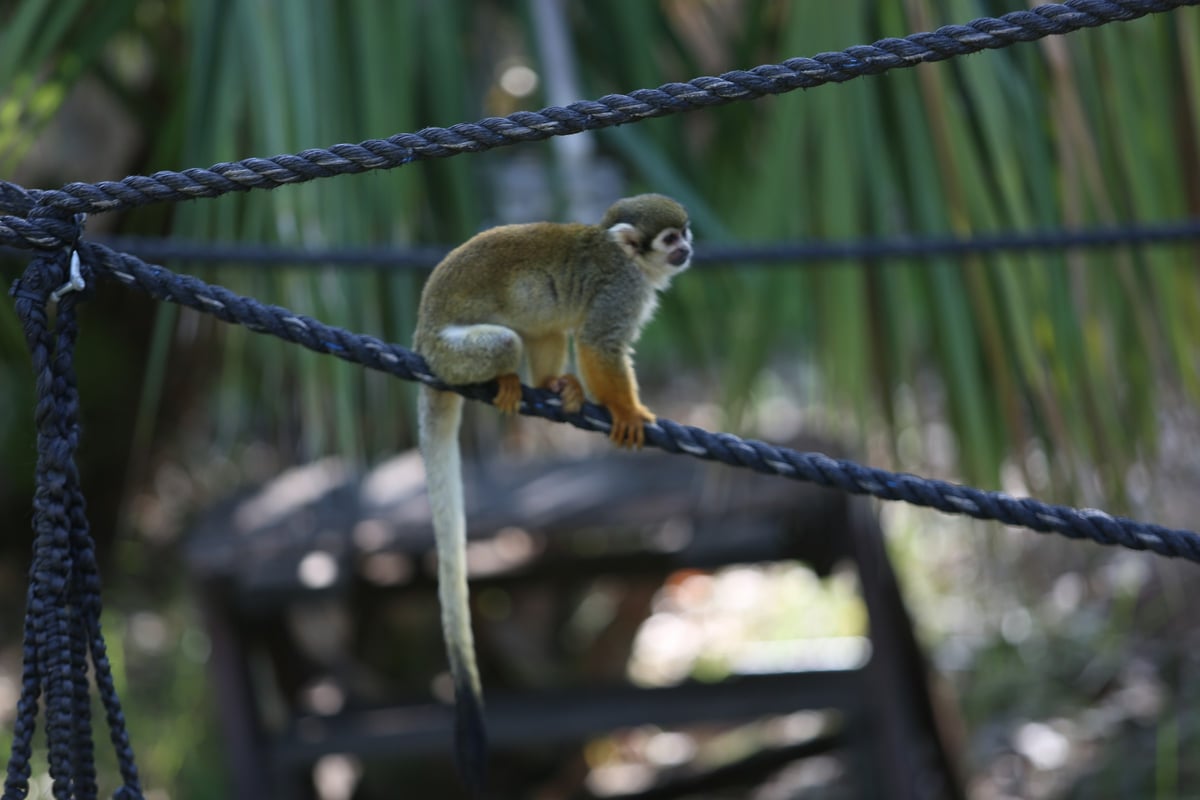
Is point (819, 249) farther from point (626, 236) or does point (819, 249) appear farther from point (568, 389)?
point (568, 389)

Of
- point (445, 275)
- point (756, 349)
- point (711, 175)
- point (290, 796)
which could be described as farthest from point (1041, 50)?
point (290, 796)

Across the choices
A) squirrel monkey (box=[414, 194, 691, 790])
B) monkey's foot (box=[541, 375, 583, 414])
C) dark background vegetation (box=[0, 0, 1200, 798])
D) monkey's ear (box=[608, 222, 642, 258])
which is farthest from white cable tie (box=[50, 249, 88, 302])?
dark background vegetation (box=[0, 0, 1200, 798])

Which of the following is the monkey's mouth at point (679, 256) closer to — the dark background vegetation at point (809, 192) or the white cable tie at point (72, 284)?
the dark background vegetation at point (809, 192)

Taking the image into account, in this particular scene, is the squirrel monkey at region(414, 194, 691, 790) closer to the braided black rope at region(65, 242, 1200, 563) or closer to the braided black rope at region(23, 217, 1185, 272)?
the braided black rope at region(65, 242, 1200, 563)

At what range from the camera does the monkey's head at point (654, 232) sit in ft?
6.78

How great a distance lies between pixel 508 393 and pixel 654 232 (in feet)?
1.36

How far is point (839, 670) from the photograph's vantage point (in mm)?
3547

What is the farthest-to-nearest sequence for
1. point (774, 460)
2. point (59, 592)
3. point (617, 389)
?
1. point (617, 389)
2. point (774, 460)
3. point (59, 592)

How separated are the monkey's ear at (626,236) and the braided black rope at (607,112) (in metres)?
0.70

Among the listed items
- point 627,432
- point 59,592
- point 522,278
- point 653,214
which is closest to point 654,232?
point 653,214

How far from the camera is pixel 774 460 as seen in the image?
1.50m

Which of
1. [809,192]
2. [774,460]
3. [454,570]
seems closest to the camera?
[774,460]

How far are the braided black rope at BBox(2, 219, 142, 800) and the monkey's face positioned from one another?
100 cm

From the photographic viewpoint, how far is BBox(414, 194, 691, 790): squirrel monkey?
1.85m
